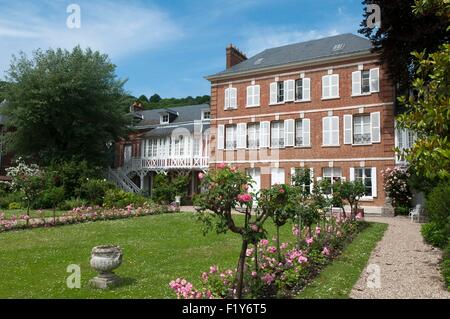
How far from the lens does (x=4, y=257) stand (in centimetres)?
862

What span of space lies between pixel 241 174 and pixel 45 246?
22.8 ft

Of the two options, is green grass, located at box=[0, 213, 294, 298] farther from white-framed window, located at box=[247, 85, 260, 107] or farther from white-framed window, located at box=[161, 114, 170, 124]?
white-framed window, located at box=[161, 114, 170, 124]

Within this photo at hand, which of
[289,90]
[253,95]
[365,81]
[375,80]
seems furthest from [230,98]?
[375,80]

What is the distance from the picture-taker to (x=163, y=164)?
29.3 meters

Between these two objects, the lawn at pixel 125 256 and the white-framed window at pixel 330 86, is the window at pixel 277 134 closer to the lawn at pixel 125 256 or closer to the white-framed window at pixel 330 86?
the white-framed window at pixel 330 86

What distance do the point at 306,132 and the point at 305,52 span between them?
211 inches

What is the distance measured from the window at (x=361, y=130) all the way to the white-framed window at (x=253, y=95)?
6279mm

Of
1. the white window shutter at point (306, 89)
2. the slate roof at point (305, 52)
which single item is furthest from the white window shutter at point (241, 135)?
the white window shutter at point (306, 89)

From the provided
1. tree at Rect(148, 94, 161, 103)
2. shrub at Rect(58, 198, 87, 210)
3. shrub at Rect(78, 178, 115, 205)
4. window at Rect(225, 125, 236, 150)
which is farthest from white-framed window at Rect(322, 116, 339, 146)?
tree at Rect(148, 94, 161, 103)

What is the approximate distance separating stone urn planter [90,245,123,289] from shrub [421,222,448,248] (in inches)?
298

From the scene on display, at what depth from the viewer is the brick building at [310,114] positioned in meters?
21.1

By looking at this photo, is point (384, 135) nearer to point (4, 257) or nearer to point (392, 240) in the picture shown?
point (392, 240)

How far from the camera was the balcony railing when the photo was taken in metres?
27.5
